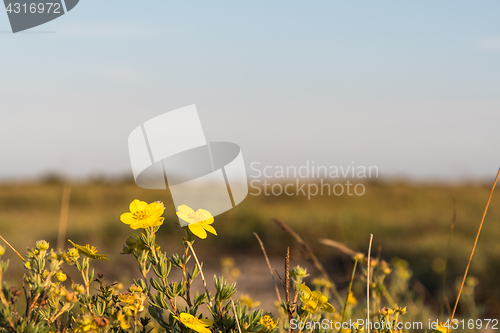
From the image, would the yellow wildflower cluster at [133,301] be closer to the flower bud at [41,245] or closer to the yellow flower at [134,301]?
the yellow flower at [134,301]

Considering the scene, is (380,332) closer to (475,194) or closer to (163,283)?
(163,283)

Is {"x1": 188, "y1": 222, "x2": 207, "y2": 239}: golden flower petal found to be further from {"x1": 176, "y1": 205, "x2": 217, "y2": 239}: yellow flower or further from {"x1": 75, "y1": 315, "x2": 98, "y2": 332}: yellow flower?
{"x1": 75, "y1": 315, "x2": 98, "y2": 332}: yellow flower

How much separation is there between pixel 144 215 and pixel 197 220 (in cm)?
11

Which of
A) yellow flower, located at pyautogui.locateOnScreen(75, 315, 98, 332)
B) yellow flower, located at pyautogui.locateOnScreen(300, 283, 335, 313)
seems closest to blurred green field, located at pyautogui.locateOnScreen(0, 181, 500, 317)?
yellow flower, located at pyautogui.locateOnScreen(300, 283, 335, 313)

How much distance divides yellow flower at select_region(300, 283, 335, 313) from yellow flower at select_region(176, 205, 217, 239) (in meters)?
0.26

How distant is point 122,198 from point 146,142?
1076cm

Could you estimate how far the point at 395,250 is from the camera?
627 centimetres

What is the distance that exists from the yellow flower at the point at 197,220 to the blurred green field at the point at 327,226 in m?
3.35

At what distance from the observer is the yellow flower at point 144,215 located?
76 cm

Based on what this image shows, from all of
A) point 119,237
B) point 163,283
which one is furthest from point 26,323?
point 119,237

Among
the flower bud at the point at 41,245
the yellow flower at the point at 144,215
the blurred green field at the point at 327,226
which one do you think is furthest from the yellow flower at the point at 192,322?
the blurred green field at the point at 327,226

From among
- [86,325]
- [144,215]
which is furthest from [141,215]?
[86,325]

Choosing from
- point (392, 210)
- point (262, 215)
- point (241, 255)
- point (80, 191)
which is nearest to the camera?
point (241, 255)

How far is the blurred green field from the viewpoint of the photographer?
5.31 metres
